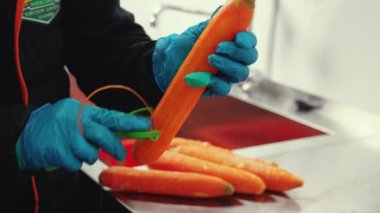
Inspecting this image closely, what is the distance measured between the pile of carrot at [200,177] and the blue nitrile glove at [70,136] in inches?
7.3

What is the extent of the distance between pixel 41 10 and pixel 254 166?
0.47 metres

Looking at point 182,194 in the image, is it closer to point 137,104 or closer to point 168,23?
point 137,104

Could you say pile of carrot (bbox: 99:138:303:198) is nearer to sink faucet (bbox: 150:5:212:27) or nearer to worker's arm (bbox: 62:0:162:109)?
worker's arm (bbox: 62:0:162:109)

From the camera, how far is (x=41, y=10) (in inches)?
39.4

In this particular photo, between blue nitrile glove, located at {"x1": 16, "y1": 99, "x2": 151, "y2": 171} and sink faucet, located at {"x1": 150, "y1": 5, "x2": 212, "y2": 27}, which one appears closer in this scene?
blue nitrile glove, located at {"x1": 16, "y1": 99, "x2": 151, "y2": 171}

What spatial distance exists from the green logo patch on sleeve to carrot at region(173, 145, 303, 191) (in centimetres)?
34

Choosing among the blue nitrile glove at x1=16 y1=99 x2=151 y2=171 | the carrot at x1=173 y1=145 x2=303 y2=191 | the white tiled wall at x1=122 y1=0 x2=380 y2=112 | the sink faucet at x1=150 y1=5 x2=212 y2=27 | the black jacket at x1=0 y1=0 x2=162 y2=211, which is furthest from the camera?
the sink faucet at x1=150 y1=5 x2=212 y2=27

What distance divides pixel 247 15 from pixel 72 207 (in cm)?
54

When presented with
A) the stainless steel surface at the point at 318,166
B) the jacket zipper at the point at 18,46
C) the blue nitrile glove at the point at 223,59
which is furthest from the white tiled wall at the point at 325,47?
the jacket zipper at the point at 18,46

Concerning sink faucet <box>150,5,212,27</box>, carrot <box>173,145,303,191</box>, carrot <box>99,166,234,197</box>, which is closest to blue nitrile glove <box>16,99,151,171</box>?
carrot <box>99,166,234,197</box>

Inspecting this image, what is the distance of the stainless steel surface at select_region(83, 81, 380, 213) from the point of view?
38.3 inches

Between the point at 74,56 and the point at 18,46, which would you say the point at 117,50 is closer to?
the point at 74,56

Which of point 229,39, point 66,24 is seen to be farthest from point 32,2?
point 229,39

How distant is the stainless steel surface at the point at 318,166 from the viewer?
0.97m
